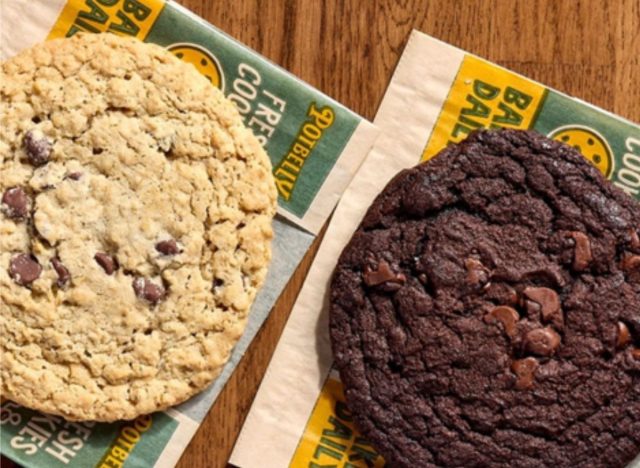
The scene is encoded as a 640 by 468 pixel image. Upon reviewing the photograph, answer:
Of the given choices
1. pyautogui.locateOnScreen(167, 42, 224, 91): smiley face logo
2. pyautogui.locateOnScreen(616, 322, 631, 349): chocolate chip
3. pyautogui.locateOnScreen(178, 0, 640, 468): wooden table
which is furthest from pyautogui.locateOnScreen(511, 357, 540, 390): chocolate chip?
pyautogui.locateOnScreen(167, 42, 224, 91): smiley face logo

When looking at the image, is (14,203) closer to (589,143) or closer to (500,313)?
(500,313)

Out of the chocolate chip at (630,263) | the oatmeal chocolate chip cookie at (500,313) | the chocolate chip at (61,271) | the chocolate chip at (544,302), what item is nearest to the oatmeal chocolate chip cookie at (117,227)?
the chocolate chip at (61,271)

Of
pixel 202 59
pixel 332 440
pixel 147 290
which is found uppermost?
pixel 202 59

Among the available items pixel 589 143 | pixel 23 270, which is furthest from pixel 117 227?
pixel 589 143

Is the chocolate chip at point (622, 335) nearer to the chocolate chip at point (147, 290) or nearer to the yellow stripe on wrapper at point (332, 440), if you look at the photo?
the yellow stripe on wrapper at point (332, 440)

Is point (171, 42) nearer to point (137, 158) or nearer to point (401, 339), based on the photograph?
point (137, 158)

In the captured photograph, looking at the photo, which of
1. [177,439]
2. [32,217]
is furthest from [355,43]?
[177,439]

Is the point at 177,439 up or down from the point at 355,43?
down
